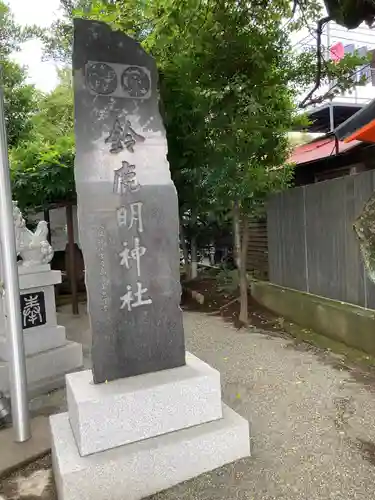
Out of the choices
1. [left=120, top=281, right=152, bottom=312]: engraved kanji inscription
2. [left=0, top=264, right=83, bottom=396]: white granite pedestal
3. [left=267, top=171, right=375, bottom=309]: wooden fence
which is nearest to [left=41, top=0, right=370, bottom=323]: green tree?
[left=267, top=171, right=375, bottom=309]: wooden fence

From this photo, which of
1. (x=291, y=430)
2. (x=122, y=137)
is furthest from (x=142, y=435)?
(x=122, y=137)

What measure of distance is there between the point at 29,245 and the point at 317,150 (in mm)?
6132

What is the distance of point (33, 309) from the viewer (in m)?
4.82

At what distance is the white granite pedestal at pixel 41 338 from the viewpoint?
15.3ft

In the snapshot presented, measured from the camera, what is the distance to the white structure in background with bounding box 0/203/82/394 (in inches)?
184

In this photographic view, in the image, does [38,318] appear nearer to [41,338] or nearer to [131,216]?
[41,338]

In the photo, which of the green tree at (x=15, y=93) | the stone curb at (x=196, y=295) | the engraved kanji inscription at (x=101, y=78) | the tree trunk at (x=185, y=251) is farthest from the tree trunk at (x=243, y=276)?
the green tree at (x=15, y=93)

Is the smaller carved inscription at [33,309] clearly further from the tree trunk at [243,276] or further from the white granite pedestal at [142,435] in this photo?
the tree trunk at [243,276]

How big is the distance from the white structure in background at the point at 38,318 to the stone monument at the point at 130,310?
5.69ft

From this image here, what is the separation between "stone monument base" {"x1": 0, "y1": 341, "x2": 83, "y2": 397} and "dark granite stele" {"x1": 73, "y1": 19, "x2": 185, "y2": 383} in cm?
209

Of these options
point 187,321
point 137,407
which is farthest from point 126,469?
point 187,321

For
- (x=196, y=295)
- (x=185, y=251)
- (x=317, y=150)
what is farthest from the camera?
(x=185, y=251)

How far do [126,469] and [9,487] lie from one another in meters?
1.02

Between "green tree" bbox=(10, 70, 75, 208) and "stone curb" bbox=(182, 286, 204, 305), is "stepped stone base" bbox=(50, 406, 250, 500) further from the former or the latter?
"green tree" bbox=(10, 70, 75, 208)
